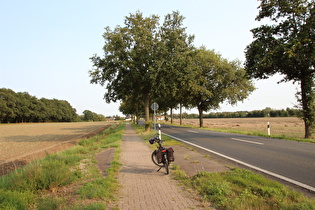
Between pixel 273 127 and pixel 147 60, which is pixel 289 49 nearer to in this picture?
pixel 147 60

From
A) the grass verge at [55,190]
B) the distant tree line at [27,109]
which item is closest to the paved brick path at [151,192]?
the grass verge at [55,190]

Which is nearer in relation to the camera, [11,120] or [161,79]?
[161,79]

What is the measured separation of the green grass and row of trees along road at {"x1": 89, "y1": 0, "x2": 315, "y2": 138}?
9894mm

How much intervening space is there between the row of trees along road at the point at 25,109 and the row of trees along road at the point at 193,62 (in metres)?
72.9

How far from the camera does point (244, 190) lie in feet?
14.6

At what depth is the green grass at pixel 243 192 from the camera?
3.61 m

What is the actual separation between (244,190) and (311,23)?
12470 mm

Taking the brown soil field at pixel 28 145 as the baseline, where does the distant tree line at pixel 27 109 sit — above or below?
above

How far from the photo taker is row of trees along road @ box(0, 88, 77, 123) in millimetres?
81750

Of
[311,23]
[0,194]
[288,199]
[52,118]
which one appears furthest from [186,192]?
[52,118]

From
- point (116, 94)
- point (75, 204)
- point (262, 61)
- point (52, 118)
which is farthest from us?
point (52, 118)

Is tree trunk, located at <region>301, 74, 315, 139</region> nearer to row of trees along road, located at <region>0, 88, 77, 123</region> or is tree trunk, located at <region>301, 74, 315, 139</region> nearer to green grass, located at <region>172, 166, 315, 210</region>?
green grass, located at <region>172, 166, 315, 210</region>

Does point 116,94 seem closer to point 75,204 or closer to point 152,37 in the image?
point 152,37

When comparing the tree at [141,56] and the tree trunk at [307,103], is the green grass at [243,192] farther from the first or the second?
the tree at [141,56]
